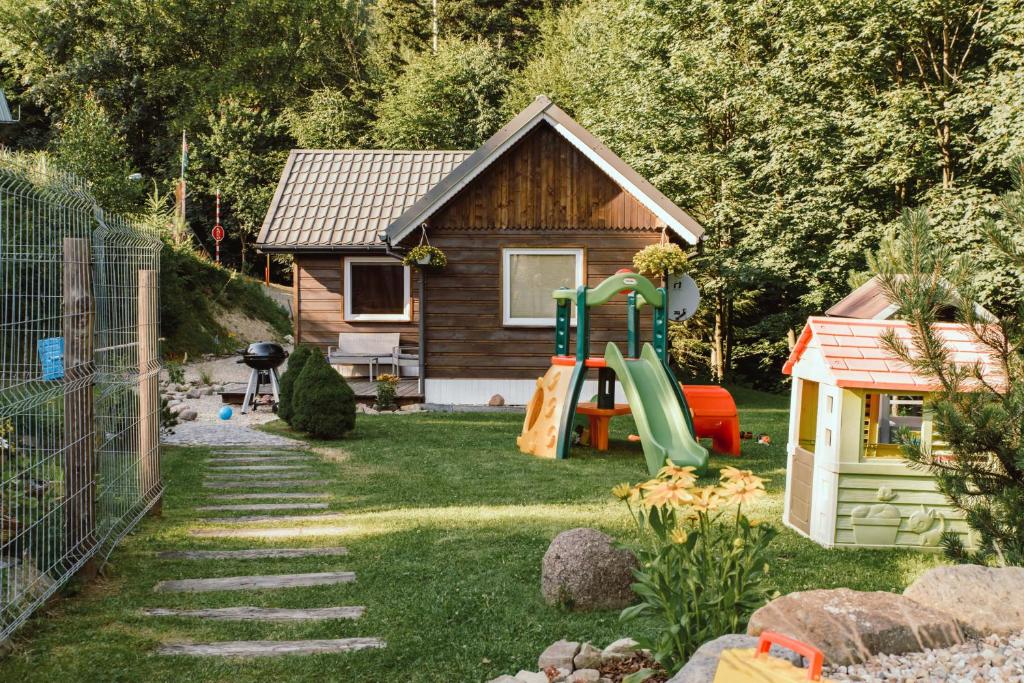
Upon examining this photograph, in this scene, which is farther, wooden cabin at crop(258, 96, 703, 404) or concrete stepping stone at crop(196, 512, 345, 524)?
wooden cabin at crop(258, 96, 703, 404)

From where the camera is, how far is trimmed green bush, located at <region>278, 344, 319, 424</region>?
40.8 feet

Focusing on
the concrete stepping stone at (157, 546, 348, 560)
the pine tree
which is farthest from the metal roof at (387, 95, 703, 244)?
the pine tree

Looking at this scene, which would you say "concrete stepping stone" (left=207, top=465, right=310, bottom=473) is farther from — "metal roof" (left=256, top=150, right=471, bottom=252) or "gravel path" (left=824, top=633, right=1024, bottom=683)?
"metal roof" (left=256, top=150, right=471, bottom=252)

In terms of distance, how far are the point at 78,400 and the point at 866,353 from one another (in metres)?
5.11

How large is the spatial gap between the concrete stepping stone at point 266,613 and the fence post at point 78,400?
70cm

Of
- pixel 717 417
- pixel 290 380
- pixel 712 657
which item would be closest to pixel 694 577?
pixel 712 657

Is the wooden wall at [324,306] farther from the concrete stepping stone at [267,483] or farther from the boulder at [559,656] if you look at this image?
the boulder at [559,656]

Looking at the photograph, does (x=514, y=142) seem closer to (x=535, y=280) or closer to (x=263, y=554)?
(x=535, y=280)

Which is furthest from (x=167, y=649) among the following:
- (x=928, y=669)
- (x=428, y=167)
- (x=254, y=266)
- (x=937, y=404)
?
(x=254, y=266)

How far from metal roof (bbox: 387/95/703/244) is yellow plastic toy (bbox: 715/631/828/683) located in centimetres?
1238

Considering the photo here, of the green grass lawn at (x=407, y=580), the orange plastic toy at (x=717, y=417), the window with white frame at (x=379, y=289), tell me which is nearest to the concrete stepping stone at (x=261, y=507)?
the green grass lawn at (x=407, y=580)

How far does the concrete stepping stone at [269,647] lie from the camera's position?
4527 millimetres

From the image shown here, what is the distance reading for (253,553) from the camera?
21.0 feet

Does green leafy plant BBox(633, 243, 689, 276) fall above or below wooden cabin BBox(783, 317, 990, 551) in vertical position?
above
